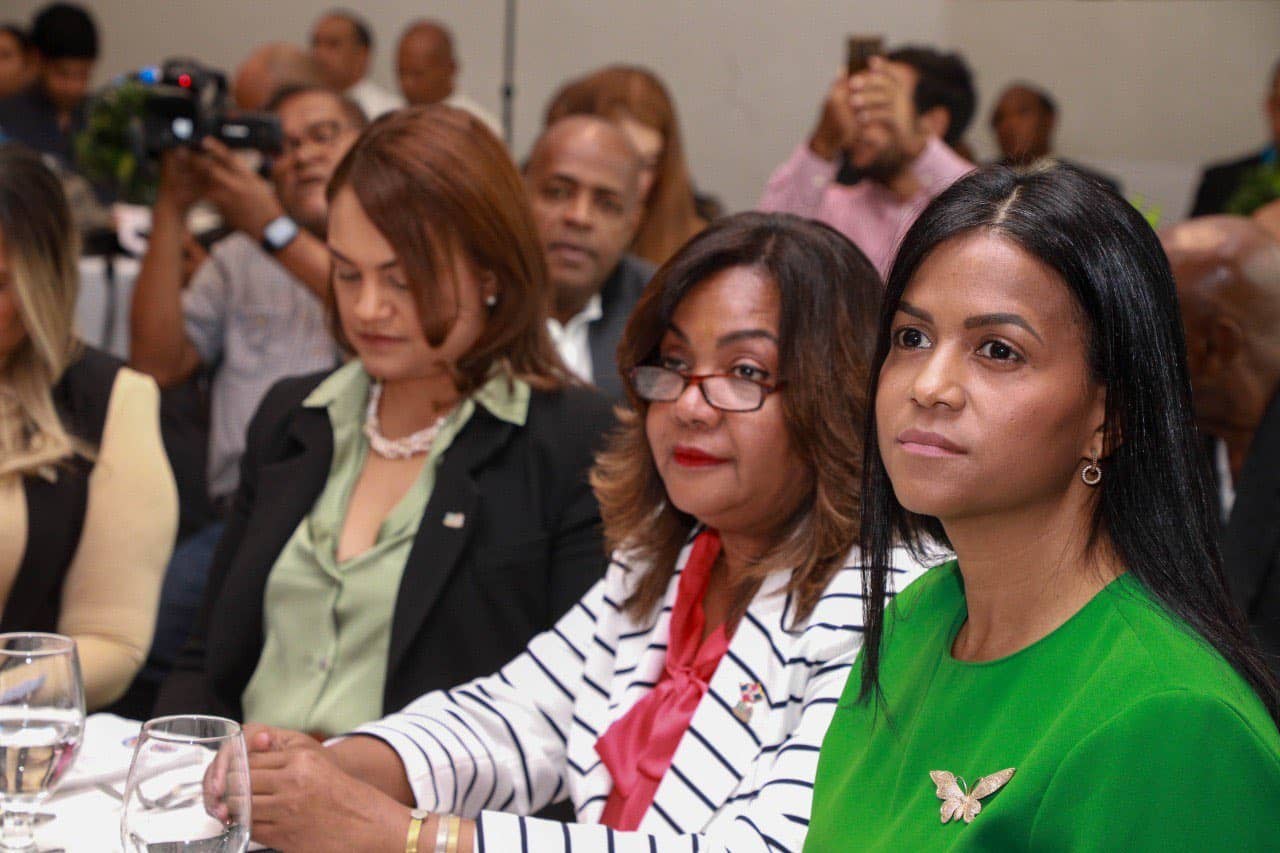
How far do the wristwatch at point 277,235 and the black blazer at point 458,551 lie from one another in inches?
50.2

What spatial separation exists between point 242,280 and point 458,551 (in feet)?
6.44

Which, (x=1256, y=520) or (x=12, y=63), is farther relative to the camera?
(x=12, y=63)

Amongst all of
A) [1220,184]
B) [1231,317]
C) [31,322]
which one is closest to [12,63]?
[31,322]

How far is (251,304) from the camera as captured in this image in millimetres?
3895

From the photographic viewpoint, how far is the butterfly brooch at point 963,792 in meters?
1.12

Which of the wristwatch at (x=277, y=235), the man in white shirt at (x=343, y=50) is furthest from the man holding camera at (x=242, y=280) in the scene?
the man in white shirt at (x=343, y=50)

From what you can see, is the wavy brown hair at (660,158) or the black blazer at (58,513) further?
the wavy brown hair at (660,158)

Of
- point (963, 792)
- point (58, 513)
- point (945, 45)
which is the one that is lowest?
point (58, 513)

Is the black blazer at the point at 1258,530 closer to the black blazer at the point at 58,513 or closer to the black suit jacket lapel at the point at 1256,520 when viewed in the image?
the black suit jacket lapel at the point at 1256,520

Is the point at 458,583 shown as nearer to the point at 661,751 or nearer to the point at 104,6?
the point at 661,751

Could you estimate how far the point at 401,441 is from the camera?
241 centimetres

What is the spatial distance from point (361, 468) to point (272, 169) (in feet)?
6.53

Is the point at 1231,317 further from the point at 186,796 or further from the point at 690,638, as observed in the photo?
the point at 186,796

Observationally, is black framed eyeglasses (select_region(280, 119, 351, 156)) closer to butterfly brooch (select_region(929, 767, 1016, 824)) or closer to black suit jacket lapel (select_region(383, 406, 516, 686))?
black suit jacket lapel (select_region(383, 406, 516, 686))
